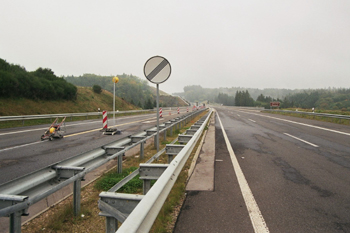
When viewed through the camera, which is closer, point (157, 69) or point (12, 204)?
point (12, 204)

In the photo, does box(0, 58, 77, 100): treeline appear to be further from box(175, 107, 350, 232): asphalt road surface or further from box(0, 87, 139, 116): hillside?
box(175, 107, 350, 232): asphalt road surface

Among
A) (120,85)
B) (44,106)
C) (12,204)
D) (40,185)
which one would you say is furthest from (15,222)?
(120,85)

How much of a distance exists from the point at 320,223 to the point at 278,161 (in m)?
3.42

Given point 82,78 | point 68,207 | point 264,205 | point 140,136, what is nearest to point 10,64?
point 140,136

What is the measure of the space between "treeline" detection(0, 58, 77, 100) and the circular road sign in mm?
21957

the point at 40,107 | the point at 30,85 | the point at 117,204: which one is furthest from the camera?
the point at 30,85

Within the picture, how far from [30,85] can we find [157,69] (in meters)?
25.1

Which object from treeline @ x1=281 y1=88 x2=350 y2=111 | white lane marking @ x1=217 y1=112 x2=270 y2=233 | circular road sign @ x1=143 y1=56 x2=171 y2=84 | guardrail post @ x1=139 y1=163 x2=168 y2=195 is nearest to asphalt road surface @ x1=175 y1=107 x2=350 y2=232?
white lane marking @ x1=217 y1=112 x2=270 y2=233

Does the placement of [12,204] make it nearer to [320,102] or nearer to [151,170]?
[151,170]

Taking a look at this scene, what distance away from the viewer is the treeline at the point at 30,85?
72.1 feet

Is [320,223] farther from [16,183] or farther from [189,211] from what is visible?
[16,183]

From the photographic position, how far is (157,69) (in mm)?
6004

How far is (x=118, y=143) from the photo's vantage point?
5.14 meters

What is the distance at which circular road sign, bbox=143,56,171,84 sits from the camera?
5910mm
